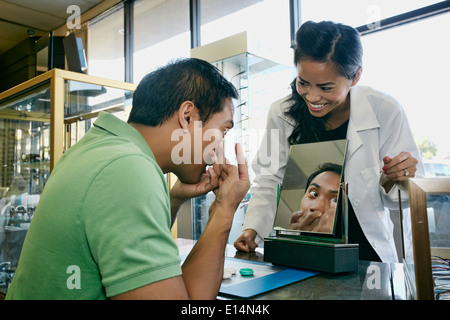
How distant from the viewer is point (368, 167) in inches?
61.9

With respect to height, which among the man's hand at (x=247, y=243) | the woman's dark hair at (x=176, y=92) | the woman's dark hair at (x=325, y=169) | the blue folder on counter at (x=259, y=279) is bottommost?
the blue folder on counter at (x=259, y=279)

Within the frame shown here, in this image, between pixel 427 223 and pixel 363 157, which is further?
pixel 363 157

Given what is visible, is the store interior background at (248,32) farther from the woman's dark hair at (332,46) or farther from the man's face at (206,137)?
the woman's dark hair at (332,46)

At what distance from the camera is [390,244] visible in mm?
1492

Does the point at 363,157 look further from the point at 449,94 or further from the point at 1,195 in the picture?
the point at 1,195

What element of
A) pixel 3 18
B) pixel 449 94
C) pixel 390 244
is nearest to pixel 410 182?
pixel 390 244

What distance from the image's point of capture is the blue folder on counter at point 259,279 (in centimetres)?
82

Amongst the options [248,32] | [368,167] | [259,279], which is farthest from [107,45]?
[259,279]

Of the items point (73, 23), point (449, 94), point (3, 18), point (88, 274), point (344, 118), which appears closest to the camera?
point (88, 274)

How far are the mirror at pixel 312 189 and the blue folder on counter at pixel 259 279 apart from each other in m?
0.12

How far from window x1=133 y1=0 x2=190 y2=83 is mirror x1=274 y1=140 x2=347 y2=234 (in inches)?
120

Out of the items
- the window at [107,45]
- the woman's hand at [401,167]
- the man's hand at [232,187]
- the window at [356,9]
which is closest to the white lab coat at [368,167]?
the woman's hand at [401,167]

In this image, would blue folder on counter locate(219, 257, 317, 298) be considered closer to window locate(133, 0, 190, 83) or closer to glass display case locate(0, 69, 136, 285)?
glass display case locate(0, 69, 136, 285)

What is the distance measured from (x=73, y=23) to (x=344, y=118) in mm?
5457
